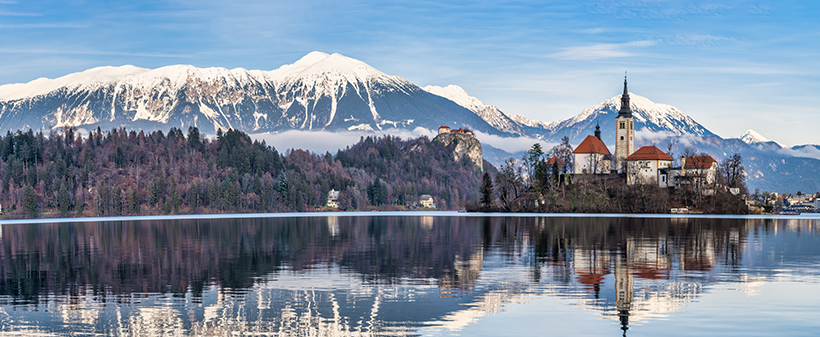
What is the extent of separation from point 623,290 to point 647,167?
162 metres

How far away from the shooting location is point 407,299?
1342 inches

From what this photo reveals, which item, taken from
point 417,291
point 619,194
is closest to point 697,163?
point 619,194

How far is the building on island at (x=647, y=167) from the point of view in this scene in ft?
619

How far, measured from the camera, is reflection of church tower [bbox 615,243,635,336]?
2964 centimetres

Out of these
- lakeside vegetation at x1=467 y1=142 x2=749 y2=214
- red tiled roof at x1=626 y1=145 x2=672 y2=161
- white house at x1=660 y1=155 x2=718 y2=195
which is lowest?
lakeside vegetation at x1=467 y1=142 x2=749 y2=214

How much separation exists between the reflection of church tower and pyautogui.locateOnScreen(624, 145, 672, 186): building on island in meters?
146

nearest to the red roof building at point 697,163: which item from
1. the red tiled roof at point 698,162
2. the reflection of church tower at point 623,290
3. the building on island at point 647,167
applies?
the red tiled roof at point 698,162

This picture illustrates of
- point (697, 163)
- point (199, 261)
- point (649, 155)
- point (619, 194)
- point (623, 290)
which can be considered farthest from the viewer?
point (649, 155)

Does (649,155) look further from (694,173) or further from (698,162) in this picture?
(694,173)

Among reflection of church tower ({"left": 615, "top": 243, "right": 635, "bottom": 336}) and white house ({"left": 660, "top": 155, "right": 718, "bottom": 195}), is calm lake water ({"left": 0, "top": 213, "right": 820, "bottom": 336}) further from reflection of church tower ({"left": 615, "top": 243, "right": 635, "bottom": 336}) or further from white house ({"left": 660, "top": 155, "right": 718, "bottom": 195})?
white house ({"left": 660, "top": 155, "right": 718, "bottom": 195})

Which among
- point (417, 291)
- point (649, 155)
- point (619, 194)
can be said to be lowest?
point (417, 291)

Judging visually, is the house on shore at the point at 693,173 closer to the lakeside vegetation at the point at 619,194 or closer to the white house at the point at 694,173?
the white house at the point at 694,173

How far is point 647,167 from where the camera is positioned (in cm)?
19012

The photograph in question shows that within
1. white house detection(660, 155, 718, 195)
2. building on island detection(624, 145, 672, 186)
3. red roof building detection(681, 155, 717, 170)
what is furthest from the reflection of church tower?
building on island detection(624, 145, 672, 186)
